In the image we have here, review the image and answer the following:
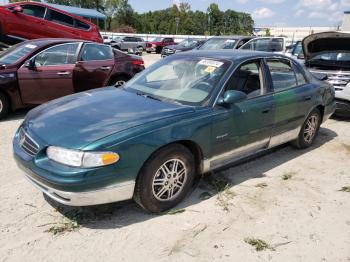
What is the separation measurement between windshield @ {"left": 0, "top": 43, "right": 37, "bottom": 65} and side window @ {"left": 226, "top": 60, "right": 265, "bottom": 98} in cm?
451

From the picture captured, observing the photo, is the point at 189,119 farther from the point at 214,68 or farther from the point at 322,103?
the point at 322,103

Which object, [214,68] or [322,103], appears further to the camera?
[322,103]

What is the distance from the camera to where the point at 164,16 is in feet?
295

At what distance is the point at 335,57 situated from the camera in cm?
807

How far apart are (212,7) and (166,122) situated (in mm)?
104713

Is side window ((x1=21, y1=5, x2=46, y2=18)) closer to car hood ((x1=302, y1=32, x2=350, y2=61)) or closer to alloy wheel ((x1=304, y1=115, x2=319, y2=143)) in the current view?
car hood ((x1=302, y1=32, x2=350, y2=61))

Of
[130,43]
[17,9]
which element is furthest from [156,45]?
[17,9]

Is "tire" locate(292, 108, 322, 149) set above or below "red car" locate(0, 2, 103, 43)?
below

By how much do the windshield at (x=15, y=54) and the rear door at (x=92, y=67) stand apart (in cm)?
95

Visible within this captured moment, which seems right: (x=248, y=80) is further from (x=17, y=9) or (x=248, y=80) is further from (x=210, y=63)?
(x=17, y=9)

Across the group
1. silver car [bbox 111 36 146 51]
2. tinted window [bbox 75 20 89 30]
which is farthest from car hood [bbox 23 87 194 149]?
silver car [bbox 111 36 146 51]

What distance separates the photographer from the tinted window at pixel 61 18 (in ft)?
40.3

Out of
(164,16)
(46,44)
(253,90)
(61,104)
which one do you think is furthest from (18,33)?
(164,16)

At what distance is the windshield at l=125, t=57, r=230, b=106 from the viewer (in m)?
4.04
